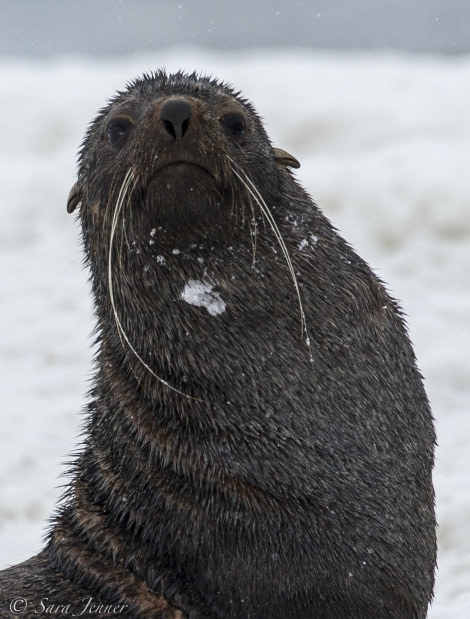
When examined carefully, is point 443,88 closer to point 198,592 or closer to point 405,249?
point 405,249

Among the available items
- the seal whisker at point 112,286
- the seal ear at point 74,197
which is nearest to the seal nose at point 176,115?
the seal whisker at point 112,286

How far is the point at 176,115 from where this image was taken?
404 centimetres

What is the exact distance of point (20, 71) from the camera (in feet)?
52.1

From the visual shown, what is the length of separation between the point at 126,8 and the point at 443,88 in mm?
35827

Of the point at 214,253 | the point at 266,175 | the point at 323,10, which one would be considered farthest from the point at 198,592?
the point at 323,10

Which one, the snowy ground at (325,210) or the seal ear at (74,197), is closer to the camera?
the seal ear at (74,197)

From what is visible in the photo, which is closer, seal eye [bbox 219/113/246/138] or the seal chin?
the seal chin

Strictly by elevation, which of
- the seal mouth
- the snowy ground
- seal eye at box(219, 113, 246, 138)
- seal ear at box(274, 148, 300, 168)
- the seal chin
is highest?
the snowy ground

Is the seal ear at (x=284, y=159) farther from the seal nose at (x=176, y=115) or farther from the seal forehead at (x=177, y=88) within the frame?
the seal nose at (x=176, y=115)

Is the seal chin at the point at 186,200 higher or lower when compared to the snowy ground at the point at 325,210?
lower
